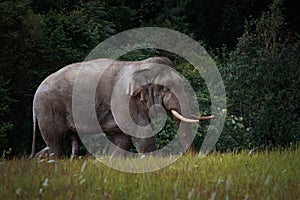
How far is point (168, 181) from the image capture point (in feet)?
17.5

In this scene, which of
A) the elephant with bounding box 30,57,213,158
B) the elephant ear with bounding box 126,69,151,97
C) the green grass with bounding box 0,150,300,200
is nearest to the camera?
the green grass with bounding box 0,150,300,200

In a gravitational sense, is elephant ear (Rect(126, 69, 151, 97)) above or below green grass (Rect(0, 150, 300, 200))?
above

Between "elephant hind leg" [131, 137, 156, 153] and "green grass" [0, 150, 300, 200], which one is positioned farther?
"elephant hind leg" [131, 137, 156, 153]

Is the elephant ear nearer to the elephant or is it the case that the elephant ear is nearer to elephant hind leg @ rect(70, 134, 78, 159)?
the elephant

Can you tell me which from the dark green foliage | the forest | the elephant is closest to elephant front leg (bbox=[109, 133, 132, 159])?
the elephant

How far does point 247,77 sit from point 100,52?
4.20m

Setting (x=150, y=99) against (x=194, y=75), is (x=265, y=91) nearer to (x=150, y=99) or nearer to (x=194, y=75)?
(x=194, y=75)

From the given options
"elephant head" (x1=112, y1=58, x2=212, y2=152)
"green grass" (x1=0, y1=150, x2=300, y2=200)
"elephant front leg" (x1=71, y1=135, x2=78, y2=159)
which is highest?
"elephant head" (x1=112, y1=58, x2=212, y2=152)

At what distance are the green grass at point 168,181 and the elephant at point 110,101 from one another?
2.12m

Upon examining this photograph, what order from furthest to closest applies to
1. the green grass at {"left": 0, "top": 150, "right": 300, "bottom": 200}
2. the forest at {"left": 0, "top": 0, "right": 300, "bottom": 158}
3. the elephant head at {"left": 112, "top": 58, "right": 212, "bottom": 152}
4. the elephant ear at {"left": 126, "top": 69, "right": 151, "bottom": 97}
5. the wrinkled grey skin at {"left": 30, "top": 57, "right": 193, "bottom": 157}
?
1. the forest at {"left": 0, "top": 0, "right": 300, "bottom": 158}
2. the wrinkled grey skin at {"left": 30, "top": 57, "right": 193, "bottom": 157}
3. the elephant ear at {"left": 126, "top": 69, "right": 151, "bottom": 97}
4. the elephant head at {"left": 112, "top": 58, "right": 212, "bottom": 152}
5. the green grass at {"left": 0, "top": 150, "right": 300, "bottom": 200}

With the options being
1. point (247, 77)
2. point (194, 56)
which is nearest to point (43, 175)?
point (247, 77)

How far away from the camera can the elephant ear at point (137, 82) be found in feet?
31.1

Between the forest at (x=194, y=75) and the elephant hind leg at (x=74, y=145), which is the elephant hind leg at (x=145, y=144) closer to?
the elephant hind leg at (x=74, y=145)

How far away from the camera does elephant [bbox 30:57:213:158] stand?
30.7 ft
